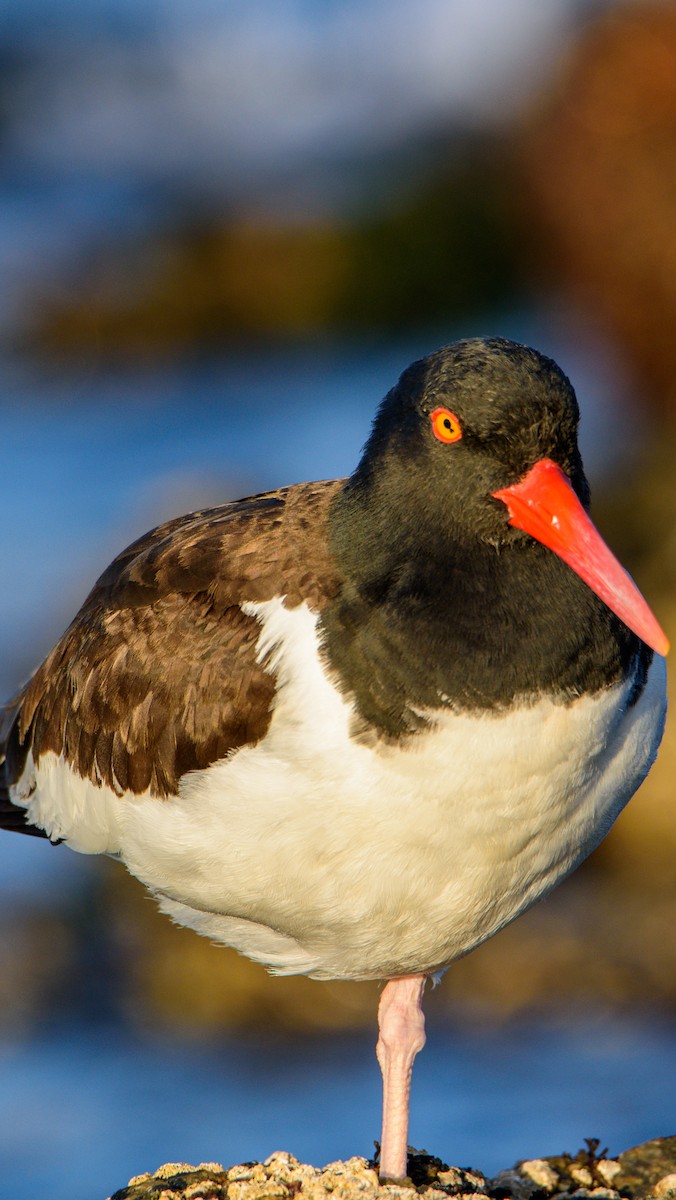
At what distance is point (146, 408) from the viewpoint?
17.5 meters

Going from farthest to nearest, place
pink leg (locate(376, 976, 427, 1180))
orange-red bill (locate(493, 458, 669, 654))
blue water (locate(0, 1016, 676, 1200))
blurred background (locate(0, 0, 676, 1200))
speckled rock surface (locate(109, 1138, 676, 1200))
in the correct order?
blurred background (locate(0, 0, 676, 1200)), blue water (locate(0, 1016, 676, 1200)), pink leg (locate(376, 976, 427, 1180)), speckled rock surface (locate(109, 1138, 676, 1200)), orange-red bill (locate(493, 458, 669, 654))

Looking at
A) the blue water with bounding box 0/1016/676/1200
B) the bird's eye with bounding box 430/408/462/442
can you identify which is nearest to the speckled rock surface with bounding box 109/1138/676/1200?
the bird's eye with bounding box 430/408/462/442

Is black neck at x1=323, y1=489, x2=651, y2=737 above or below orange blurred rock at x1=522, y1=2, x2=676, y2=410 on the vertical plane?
below

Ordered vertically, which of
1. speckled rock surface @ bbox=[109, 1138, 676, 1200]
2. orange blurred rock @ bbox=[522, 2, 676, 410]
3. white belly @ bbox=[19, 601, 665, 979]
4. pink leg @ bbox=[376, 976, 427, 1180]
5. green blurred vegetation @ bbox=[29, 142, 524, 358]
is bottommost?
speckled rock surface @ bbox=[109, 1138, 676, 1200]

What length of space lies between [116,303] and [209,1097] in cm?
1238

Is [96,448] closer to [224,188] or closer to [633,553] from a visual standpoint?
[224,188]

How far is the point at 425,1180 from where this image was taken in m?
4.35

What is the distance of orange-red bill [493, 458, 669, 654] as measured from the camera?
3.74 meters

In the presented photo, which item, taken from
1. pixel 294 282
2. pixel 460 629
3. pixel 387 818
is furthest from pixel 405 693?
pixel 294 282

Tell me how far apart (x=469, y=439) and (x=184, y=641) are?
1091 mm

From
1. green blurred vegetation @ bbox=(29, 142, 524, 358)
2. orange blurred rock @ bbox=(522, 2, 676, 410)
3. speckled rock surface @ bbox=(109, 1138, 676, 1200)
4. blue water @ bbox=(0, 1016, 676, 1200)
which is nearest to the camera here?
speckled rock surface @ bbox=(109, 1138, 676, 1200)

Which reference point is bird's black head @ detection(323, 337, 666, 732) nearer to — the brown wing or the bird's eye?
the bird's eye

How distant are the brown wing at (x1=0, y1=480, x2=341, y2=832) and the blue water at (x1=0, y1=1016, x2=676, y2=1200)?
290cm

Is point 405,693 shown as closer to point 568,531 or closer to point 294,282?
point 568,531
